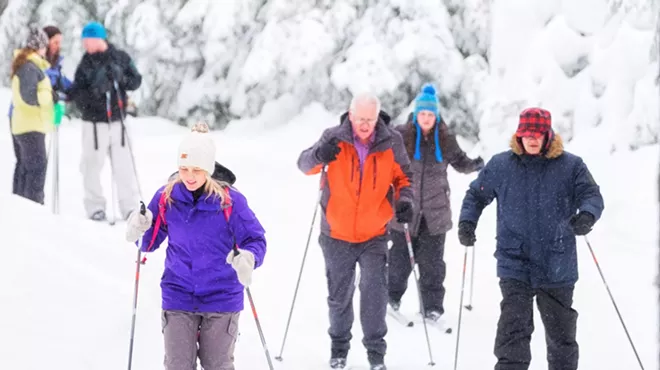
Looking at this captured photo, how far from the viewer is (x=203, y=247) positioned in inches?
165

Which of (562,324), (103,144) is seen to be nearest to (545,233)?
(562,324)

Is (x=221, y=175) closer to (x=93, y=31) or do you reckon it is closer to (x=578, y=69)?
(x=93, y=31)

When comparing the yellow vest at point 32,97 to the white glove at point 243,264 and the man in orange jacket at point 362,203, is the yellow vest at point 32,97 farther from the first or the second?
the white glove at point 243,264

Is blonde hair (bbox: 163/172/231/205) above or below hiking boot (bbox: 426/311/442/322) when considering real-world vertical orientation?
above

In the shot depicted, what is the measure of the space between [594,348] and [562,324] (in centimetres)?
193

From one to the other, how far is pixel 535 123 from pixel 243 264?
1.94 meters

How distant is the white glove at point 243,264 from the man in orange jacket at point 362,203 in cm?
172

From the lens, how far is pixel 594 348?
6734 millimetres

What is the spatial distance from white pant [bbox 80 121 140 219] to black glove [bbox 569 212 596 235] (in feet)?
18.7

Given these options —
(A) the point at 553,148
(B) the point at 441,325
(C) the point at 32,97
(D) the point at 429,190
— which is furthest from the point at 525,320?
(C) the point at 32,97

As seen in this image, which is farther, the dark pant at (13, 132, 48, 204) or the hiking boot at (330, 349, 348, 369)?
the dark pant at (13, 132, 48, 204)

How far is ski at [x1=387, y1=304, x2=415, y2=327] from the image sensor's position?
24.0 ft

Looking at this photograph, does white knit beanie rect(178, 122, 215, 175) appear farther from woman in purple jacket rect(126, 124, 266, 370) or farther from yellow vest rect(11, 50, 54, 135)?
yellow vest rect(11, 50, 54, 135)

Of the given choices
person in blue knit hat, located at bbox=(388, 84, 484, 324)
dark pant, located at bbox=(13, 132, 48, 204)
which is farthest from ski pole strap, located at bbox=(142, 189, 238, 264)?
dark pant, located at bbox=(13, 132, 48, 204)
